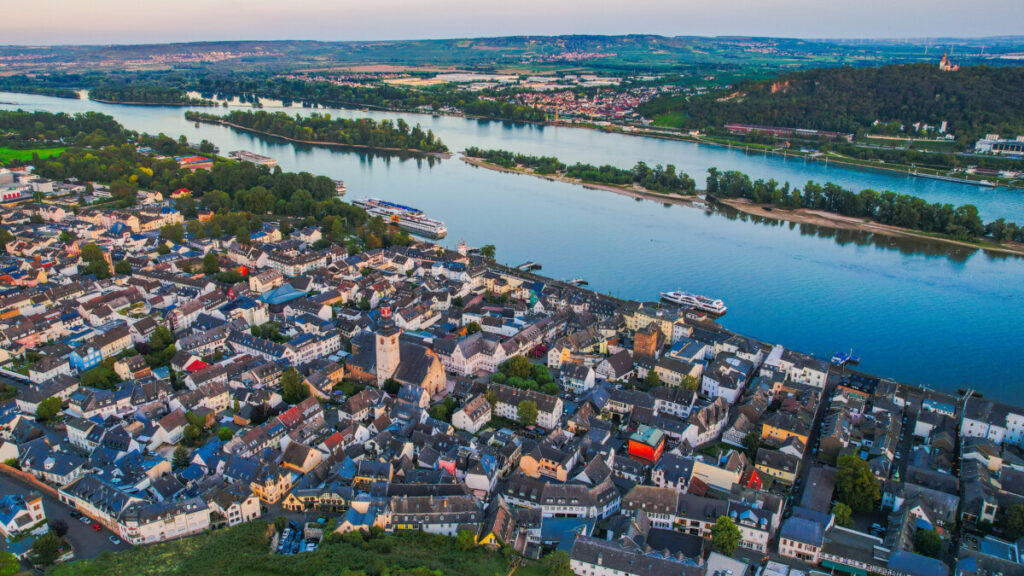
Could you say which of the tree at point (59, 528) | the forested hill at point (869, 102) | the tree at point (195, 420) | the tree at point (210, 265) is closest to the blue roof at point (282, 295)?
the tree at point (210, 265)

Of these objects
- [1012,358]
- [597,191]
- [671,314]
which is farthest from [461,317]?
[597,191]

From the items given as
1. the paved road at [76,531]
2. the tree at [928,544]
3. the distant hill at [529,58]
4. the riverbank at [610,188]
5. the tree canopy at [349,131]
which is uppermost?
the distant hill at [529,58]

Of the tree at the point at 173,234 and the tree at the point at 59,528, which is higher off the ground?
the tree at the point at 173,234

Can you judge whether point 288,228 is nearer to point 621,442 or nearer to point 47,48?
point 621,442

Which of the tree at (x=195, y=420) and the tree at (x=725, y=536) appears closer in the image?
the tree at (x=725, y=536)

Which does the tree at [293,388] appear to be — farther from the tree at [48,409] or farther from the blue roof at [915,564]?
the blue roof at [915,564]

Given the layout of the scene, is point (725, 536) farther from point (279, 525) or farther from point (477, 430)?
point (279, 525)

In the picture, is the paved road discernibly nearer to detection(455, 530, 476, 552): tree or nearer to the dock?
detection(455, 530, 476, 552): tree
